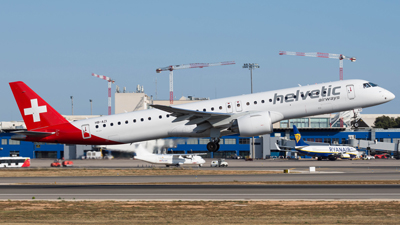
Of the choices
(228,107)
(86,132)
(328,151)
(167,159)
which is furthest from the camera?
(328,151)

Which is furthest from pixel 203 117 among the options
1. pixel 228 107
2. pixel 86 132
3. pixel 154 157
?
pixel 154 157

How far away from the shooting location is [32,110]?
4706cm

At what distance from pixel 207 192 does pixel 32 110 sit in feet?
77.8

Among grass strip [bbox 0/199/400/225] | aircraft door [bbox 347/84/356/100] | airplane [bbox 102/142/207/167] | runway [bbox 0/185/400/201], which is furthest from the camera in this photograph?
airplane [bbox 102/142/207/167]

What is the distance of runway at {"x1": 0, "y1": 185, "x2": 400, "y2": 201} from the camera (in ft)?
94.3

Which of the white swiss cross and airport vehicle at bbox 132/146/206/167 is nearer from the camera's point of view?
the white swiss cross

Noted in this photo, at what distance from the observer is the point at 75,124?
153 feet

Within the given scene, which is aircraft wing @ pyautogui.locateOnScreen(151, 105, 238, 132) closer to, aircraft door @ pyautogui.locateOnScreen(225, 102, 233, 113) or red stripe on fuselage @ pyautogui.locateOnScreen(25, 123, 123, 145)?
aircraft door @ pyautogui.locateOnScreen(225, 102, 233, 113)

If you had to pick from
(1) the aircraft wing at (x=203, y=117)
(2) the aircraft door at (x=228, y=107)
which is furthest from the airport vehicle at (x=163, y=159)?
(2) the aircraft door at (x=228, y=107)

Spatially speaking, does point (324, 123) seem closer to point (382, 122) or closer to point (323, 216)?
point (382, 122)

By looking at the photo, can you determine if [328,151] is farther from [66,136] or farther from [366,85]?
[66,136]

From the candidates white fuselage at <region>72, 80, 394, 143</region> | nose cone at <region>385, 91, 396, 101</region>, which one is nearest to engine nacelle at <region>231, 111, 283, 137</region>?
white fuselage at <region>72, 80, 394, 143</region>

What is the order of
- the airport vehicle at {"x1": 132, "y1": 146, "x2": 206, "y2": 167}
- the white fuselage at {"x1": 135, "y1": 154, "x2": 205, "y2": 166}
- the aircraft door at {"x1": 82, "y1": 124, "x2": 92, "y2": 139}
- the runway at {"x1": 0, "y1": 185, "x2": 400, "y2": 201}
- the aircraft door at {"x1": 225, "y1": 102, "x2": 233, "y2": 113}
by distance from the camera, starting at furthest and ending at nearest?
the white fuselage at {"x1": 135, "y1": 154, "x2": 205, "y2": 166}, the airport vehicle at {"x1": 132, "y1": 146, "x2": 206, "y2": 167}, the aircraft door at {"x1": 82, "y1": 124, "x2": 92, "y2": 139}, the aircraft door at {"x1": 225, "y1": 102, "x2": 233, "y2": 113}, the runway at {"x1": 0, "y1": 185, "x2": 400, "y2": 201}

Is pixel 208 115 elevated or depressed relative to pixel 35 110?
depressed
